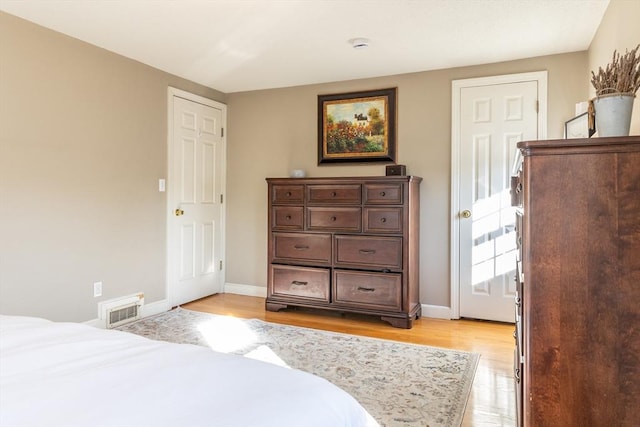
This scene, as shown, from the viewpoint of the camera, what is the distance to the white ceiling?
2584mm

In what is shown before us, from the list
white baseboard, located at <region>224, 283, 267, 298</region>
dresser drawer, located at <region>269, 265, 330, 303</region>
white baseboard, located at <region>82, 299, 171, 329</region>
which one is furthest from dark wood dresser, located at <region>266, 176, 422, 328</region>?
white baseboard, located at <region>82, 299, 171, 329</region>

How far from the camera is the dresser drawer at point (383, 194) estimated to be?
137 inches

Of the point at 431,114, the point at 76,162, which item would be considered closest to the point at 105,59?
the point at 76,162

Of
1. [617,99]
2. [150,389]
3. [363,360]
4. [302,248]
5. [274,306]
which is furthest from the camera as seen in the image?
[274,306]

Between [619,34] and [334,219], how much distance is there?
2366 mm

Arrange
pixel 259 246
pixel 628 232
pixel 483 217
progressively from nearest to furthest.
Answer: pixel 628 232 → pixel 483 217 → pixel 259 246

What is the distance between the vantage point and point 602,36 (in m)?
2.73

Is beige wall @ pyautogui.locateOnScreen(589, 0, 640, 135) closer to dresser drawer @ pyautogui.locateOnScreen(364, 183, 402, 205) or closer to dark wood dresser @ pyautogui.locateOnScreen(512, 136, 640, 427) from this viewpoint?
dark wood dresser @ pyautogui.locateOnScreen(512, 136, 640, 427)

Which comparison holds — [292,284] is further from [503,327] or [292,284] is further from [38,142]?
[38,142]

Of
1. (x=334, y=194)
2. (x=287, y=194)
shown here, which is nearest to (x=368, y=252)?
(x=334, y=194)

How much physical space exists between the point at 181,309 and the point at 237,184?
4.97ft

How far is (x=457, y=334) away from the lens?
10.8 ft

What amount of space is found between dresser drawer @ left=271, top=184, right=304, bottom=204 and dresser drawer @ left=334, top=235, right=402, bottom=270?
0.53m

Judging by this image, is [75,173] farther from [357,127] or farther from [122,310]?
[357,127]
